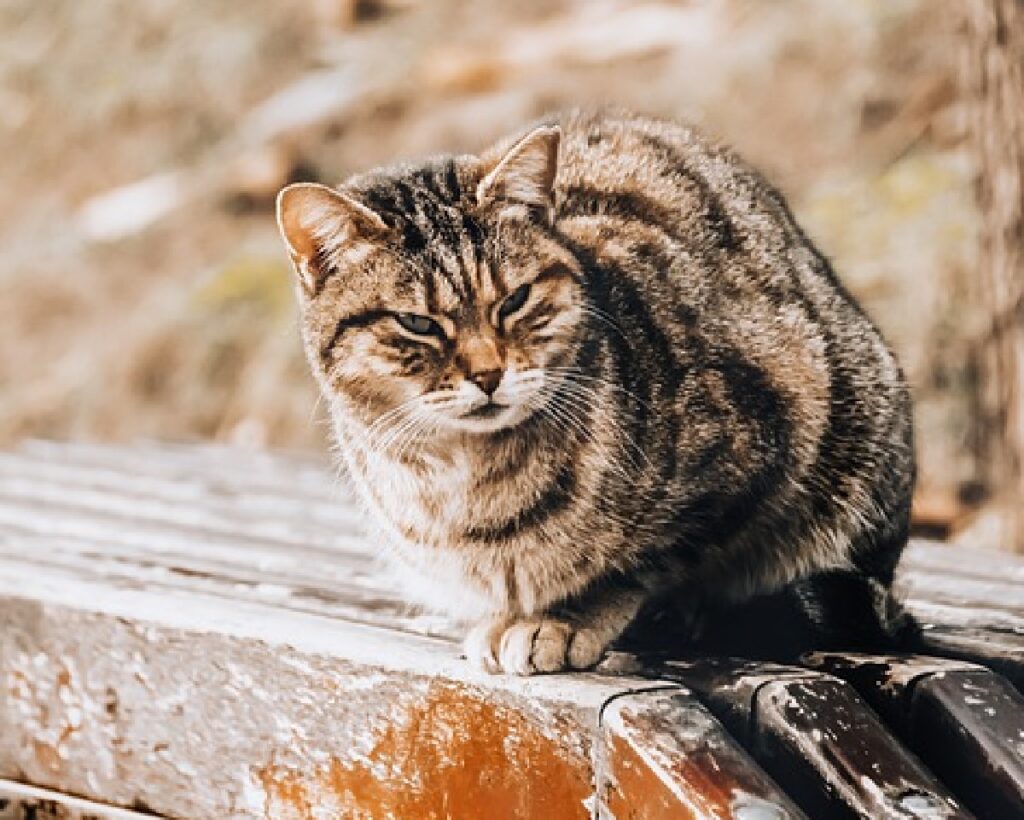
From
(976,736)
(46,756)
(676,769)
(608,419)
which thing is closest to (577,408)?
(608,419)

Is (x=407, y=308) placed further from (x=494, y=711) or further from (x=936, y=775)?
(x=936, y=775)

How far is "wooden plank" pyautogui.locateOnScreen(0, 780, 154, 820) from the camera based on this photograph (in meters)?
2.48

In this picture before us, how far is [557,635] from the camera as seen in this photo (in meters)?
2.06

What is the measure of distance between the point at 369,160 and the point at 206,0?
194 centimetres

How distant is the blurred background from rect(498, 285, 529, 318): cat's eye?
303 cm

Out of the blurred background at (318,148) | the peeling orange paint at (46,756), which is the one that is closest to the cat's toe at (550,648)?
the peeling orange paint at (46,756)

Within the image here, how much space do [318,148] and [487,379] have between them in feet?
20.3

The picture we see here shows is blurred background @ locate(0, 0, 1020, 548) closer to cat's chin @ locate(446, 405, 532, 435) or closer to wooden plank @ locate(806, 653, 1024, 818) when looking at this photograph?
wooden plank @ locate(806, 653, 1024, 818)

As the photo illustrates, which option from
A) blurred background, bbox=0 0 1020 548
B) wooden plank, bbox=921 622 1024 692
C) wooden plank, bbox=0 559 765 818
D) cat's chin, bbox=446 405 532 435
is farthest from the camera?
blurred background, bbox=0 0 1020 548

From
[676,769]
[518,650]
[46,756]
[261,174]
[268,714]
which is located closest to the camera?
[676,769]

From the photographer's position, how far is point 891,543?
2357 millimetres

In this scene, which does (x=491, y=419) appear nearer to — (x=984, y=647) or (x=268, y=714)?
(x=268, y=714)

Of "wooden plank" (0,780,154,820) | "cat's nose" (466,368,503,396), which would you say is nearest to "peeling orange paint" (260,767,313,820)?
"wooden plank" (0,780,154,820)

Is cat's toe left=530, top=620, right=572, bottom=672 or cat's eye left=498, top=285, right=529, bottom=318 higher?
cat's eye left=498, top=285, right=529, bottom=318
